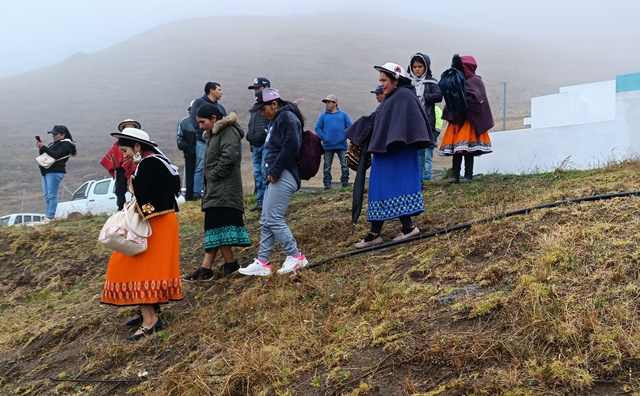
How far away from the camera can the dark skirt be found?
6.52 metres

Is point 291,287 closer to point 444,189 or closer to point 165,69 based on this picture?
point 444,189

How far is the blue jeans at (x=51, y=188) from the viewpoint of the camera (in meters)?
11.5

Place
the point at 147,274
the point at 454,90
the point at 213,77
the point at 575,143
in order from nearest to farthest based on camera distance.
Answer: the point at 147,274
the point at 454,90
the point at 575,143
the point at 213,77

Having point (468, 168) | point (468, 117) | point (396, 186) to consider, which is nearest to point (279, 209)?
point (396, 186)

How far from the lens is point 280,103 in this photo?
6.23 metres

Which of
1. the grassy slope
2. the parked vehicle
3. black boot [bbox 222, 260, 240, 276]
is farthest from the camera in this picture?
the parked vehicle

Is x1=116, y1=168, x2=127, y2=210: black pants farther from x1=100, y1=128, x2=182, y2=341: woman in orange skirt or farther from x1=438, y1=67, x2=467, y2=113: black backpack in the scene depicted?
x1=438, y1=67, x2=467, y2=113: black backpack

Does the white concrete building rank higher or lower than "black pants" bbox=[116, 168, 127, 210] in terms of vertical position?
→ higher

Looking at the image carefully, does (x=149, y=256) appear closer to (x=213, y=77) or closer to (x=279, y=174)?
(x=279, y=174)

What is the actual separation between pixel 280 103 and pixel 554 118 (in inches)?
508

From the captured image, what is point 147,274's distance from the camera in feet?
17.9

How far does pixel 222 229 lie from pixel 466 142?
3.69 meters

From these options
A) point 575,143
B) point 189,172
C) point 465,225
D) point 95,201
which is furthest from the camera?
point 95,201

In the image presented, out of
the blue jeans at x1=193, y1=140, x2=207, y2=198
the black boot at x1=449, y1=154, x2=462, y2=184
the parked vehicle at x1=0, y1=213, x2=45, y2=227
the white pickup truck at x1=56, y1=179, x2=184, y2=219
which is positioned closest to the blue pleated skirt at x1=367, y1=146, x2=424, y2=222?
the black boot at x1=449, y1=154, x2=462, y2=184
